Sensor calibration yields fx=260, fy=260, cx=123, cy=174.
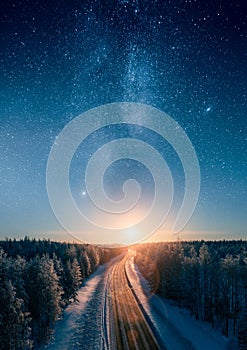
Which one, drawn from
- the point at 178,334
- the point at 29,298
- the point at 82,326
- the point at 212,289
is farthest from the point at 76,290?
the point at 178,334

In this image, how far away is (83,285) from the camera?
6794 cm

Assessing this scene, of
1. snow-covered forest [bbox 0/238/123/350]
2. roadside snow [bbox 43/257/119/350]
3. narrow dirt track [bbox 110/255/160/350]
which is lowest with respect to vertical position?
roadside snow [bbox 43/257/119/350]

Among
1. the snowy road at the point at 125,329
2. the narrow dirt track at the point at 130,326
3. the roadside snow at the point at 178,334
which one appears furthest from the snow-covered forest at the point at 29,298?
the roadside snow at the point at 178,334

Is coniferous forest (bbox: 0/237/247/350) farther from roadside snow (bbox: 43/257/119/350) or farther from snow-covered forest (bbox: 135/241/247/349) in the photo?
roadside snow (bbox: 43/257/119/350)

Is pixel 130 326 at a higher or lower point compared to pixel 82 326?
higher

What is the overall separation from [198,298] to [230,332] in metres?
7.24

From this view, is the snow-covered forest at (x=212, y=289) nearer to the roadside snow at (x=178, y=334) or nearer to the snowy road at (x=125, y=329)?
the snowy road at (x=125, y=329)

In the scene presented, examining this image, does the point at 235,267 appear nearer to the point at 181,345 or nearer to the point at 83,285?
the point at 181,345

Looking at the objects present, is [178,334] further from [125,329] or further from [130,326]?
[125,329]

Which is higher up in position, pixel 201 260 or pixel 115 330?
pixel 201 260

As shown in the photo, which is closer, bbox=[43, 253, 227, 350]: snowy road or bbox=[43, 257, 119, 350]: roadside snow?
bbox=[43, 253, 227, 350]: snowy road

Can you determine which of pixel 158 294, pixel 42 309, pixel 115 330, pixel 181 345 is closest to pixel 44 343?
pixel 42 309

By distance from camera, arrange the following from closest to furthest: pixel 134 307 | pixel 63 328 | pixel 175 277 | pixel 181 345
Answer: pixel 181 345 < pixel 63 328 < pixel 134 307 < pixel 175 277

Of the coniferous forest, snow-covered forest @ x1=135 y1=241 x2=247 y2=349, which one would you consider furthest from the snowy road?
snow-covered forest @ x1=135 y1=241 x2=247 y2=349
